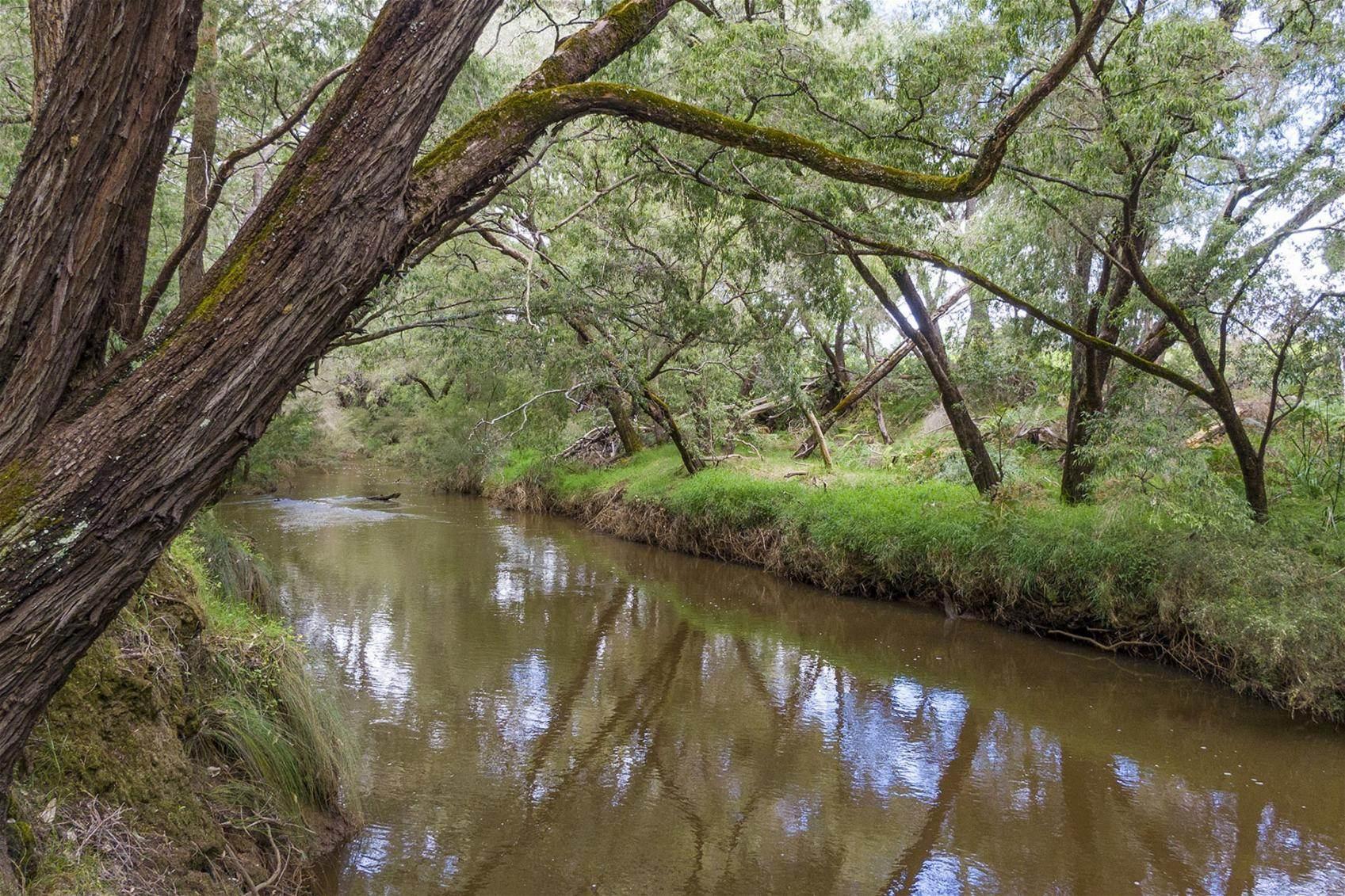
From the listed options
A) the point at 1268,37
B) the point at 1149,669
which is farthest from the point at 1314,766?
the point at 1268,37

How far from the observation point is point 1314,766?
5918 millimetres

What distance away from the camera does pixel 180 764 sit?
3.45 meters

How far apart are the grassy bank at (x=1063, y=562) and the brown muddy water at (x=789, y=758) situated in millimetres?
350

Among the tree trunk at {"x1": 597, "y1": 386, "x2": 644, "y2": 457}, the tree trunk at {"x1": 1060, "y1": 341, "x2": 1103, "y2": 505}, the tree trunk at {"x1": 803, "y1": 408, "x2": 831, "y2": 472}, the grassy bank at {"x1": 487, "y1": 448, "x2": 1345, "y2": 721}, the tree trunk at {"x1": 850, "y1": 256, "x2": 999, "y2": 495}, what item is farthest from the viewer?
the tree trunk at {"x1": 597, "y1": 386, "x2": 644, "y2": 457}

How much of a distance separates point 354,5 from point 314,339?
25.6 ft

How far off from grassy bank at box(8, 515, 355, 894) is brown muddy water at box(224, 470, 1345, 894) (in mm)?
455

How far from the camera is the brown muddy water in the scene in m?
4.37

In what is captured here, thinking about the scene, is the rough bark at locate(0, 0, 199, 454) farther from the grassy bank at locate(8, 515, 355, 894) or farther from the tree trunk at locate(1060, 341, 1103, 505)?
the tree trunk at locate(1060, 341, 1103, 505)

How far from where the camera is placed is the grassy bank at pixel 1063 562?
21.8 ft

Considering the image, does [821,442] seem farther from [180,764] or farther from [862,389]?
[180,764]

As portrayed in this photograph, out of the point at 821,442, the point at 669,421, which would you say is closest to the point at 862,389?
the point at 821,442

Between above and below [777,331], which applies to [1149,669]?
below

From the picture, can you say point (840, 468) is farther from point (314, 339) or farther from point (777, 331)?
point (314, 339)

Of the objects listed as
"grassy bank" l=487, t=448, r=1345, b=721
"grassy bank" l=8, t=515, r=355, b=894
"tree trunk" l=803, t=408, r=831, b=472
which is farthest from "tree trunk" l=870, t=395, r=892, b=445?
"grassy bank" l=8, t=515, r=355, b=894
